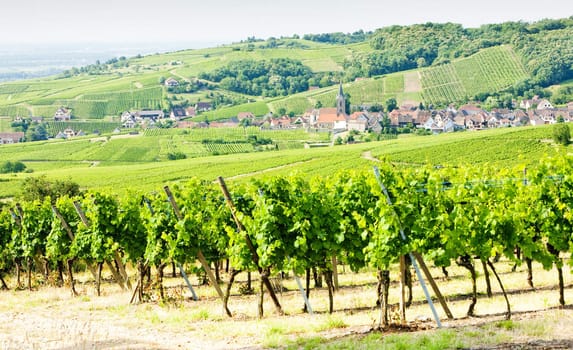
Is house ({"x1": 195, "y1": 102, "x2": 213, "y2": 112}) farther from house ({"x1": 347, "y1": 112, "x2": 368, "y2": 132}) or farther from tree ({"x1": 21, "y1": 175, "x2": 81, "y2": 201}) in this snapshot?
tree ({"x1": 21, "y1": 175, "x2": 81, "y2": 201})

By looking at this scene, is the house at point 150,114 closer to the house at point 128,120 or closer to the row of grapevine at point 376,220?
the house at point 128,120

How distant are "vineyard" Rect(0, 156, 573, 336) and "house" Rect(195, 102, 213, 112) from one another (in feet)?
541

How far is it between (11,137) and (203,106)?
170 ft

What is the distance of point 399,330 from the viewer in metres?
12.1

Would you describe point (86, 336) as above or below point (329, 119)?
above

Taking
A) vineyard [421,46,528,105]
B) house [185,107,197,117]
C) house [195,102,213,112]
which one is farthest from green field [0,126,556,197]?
vineyard [421,46,528,105]

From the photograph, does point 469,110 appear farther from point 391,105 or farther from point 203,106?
point 203,106

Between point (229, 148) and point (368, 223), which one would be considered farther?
point (229, 148)

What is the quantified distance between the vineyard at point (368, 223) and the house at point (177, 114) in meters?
161

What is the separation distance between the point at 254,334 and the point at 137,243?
8117mm

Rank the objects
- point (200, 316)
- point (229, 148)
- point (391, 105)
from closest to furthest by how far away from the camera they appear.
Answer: point (200, 316) → point (229, 148) → point (391, 105)

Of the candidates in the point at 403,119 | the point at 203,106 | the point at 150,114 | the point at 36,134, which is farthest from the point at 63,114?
the point at 403,119

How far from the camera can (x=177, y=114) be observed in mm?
180125

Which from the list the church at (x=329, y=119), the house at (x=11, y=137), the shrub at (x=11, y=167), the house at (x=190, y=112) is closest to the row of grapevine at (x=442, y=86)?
the church at (x=329, y=119)
